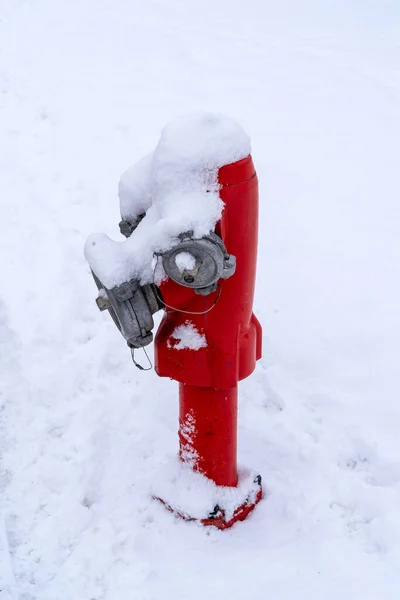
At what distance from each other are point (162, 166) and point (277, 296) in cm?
210

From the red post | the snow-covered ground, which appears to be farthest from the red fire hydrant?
the snow-covered ground

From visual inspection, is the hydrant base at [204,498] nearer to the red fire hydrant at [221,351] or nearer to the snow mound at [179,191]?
the red fire hydrant at [221,351]

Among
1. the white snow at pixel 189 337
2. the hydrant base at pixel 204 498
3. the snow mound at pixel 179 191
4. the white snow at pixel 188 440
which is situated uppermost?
the snow mound at pixel 179 191

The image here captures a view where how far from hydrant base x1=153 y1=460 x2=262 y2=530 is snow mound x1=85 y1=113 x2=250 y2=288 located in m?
1.05

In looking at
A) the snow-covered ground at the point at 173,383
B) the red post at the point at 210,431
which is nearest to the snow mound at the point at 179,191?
the red post at the point at 210,431

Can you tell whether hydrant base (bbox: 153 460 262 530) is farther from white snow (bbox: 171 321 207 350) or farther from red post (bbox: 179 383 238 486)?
white snow (bbox: 171 321 207 350)

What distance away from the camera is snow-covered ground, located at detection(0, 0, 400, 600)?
262 cm

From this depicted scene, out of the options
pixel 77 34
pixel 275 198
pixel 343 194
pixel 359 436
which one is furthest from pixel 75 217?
pixel 77 34

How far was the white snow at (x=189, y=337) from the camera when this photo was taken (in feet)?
7.99

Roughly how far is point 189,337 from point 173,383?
3.64ft

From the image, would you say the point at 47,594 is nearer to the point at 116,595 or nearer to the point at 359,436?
the point at 116,595

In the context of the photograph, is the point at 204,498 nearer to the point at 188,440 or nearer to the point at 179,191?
the point at 188,440

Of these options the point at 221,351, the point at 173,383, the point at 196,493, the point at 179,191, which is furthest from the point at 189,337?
the point at 173,383

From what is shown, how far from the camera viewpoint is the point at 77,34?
7512 mm
